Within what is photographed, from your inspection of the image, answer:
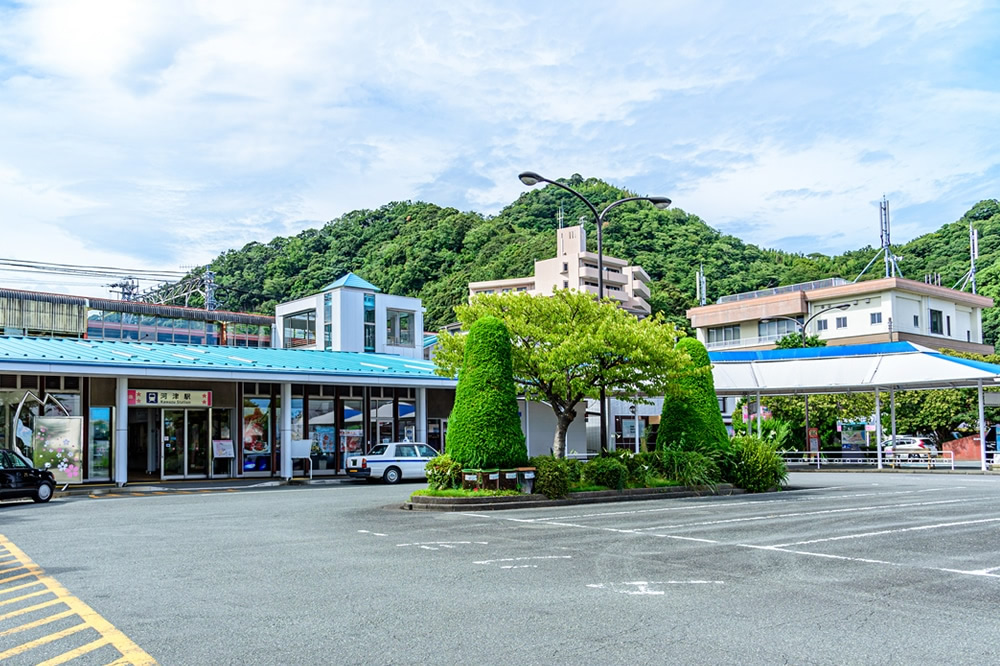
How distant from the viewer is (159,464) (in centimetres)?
3012

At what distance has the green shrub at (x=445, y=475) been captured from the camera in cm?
2081

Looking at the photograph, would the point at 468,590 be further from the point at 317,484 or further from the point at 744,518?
the point at 317,484

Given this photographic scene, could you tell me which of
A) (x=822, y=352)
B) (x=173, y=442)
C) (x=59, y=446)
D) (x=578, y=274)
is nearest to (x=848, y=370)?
(x=822, y=352)

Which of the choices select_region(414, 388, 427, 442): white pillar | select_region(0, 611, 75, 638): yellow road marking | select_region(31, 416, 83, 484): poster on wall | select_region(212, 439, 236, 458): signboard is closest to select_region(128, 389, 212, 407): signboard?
select_region(212, 439, 236, 458): signboard

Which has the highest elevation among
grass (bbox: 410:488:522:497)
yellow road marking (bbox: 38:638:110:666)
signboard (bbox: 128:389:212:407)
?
signboard (bbox: 128:389:212:407)

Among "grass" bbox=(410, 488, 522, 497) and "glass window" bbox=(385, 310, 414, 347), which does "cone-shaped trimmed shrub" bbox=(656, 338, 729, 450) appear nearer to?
"grass" bbox=(410, 488, 522, 497)

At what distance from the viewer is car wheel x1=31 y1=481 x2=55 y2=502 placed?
71.2ft

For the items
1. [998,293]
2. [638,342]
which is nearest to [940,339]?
[998,293]

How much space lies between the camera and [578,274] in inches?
3617

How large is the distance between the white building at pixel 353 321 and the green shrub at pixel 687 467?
2237 centimetres

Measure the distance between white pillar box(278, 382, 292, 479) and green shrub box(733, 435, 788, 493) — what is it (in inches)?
586

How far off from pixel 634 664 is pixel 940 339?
2784 inches

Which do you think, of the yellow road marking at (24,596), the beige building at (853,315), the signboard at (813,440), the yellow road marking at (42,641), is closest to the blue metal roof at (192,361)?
the yellow road marking at (24,596)

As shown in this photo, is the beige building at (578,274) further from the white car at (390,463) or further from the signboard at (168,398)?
the white car at (390,463)
